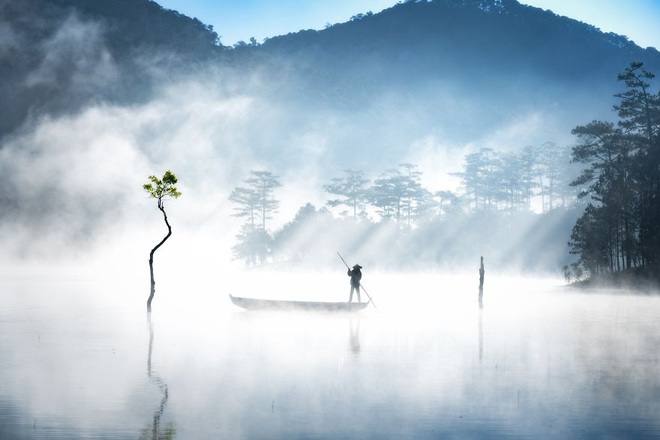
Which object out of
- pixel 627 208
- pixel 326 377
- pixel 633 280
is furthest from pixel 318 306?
pixel 627 208

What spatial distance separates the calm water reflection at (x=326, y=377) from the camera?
16.6 meters

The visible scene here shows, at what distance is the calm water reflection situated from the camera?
655 inches

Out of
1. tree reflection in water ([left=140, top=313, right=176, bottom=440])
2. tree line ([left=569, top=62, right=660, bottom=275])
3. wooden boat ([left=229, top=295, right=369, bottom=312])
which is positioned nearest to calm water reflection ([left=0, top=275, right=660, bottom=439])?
tree reflection in water ([left=140, top=313, right=176, bottom=440])

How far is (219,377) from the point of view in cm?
2289

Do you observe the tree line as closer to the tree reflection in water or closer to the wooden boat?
the wooden boat

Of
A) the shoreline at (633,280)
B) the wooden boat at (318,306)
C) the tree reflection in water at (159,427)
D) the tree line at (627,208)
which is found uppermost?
the tree line at (627,208)

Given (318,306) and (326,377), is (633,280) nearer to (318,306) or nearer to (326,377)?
(318,306)

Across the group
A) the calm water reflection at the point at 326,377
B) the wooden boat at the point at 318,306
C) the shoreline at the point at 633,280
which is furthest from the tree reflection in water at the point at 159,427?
the shoreline at the point at 633,280

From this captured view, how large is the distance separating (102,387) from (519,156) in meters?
142

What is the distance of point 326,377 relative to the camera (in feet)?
76.0

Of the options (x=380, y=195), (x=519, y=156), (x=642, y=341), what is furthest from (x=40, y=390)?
(x=519, y=156)

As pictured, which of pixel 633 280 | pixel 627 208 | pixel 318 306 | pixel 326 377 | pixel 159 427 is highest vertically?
pixel 627 208

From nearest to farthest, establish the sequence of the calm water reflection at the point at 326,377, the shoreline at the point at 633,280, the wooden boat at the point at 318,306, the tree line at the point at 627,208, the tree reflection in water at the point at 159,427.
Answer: the tree reflection in water at the point at 159,427 → the calm water reflection at the point at 326,377 → the wooden boat at the point at 318,306 → the tree line at the point at 627,208 → the shoreline at the point at 633,280

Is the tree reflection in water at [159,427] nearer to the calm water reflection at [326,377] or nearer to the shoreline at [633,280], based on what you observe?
the calm water reflection at [326,377]
